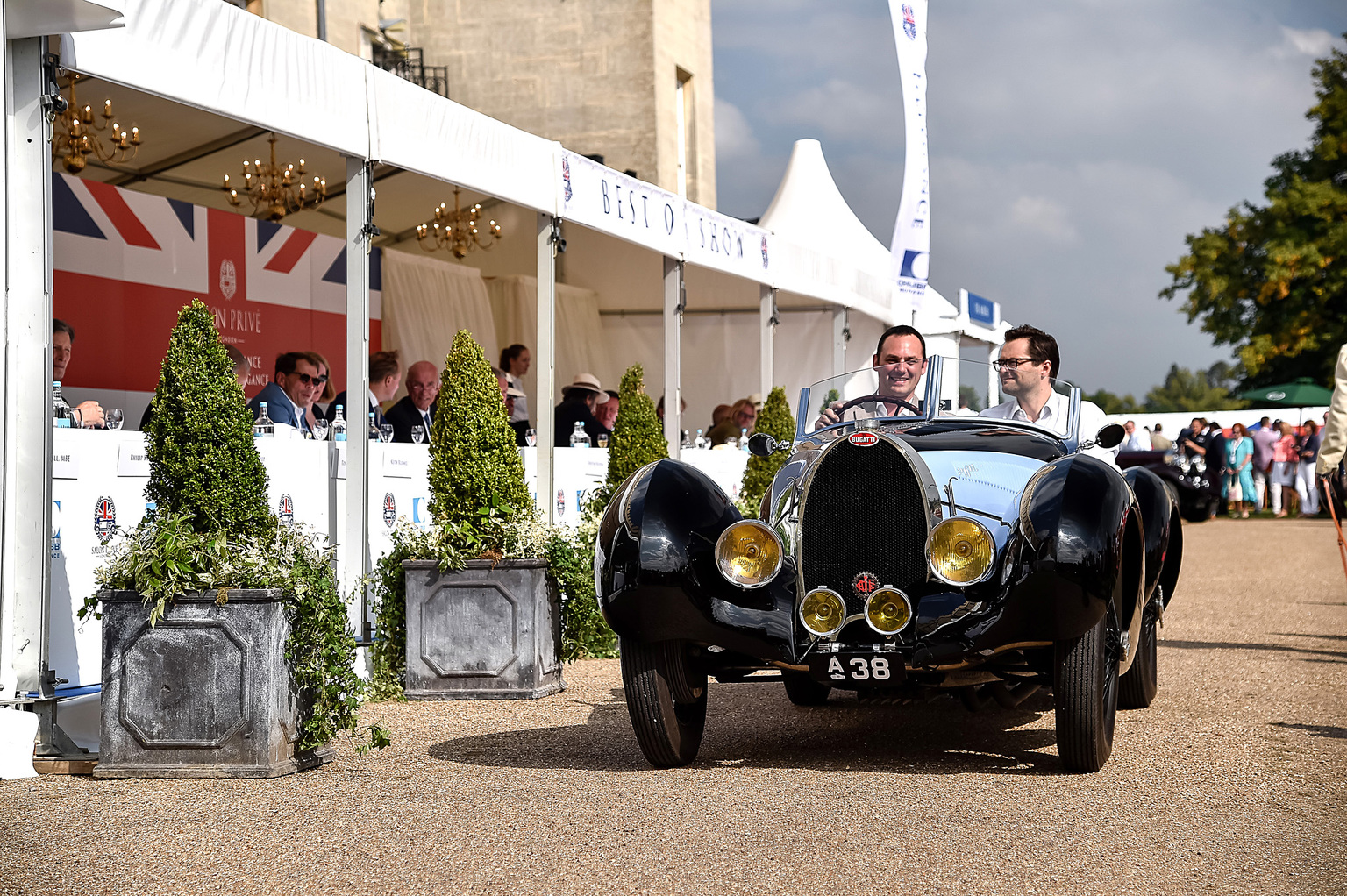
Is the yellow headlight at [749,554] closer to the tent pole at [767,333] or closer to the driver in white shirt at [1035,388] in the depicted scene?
the driver in white shirt at [1035,388]

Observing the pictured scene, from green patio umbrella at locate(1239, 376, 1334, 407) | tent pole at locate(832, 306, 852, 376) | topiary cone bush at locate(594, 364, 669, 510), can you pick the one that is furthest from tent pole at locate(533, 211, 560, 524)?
green patio umbrella at locate(1239, 376, 1334, 407)

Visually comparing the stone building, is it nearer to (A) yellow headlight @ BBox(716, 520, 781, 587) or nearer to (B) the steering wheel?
(B) the steering wheel

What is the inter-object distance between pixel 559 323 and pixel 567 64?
1477cm

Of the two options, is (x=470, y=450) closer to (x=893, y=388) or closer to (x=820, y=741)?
(x=893, y=388)

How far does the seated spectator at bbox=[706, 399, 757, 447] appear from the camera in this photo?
14672 mm

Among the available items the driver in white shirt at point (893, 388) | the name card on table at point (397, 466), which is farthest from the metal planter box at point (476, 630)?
the driver in white shirt at point (893, 388)

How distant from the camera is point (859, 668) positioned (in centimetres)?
503

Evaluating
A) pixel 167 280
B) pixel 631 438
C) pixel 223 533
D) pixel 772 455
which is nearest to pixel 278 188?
pixel 167 280

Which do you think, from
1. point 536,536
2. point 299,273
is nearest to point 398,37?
point 299,273

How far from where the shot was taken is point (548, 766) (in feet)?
17.9

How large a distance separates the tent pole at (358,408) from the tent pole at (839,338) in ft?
29.9

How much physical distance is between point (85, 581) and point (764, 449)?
2.95 metres

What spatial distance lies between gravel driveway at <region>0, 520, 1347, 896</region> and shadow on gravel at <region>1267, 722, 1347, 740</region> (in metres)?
0.03

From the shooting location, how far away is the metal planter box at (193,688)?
524 centimetres
